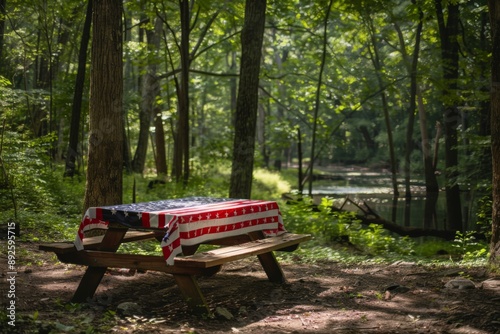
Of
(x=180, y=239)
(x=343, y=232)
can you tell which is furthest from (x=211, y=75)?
(x=180, y=239)

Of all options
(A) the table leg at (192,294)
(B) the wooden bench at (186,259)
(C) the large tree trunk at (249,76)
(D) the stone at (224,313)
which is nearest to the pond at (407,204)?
(C) the large tree trunk at (249,76)

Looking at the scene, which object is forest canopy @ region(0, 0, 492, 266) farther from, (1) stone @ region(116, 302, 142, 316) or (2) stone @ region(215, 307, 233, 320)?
(2) stone @ region(215, 307, 233, 320)

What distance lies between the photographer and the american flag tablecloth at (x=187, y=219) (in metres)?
5.67

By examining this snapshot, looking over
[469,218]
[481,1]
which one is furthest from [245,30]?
[469,218]

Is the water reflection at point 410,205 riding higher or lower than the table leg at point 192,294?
lower

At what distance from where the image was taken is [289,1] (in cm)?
1770

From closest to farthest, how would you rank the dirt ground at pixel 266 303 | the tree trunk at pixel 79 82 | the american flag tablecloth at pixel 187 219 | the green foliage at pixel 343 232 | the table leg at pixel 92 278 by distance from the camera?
the dirt ground at pixel 266 303, the american flag tablecloth at pixel 187 219, the table leg at pixel 92 278, the green foliage at pixel 343 232, the tree trunk at pixel 79 82

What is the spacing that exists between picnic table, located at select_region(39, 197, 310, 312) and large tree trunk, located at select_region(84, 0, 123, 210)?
1.19m

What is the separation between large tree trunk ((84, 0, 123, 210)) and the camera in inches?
317

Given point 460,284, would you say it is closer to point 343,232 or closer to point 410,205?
point 343,232

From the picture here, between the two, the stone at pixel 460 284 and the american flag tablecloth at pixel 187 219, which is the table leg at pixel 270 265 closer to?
the american flag tablecloth at pixel 187 219

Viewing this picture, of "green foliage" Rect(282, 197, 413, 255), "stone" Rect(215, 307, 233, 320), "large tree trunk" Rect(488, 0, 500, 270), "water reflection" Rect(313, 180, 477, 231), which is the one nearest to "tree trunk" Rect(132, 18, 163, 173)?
"water reflection" Rect(313, 180, 477, 231)

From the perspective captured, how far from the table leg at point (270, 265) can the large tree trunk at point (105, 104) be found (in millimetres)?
2315

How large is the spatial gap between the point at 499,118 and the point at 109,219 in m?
4.69
